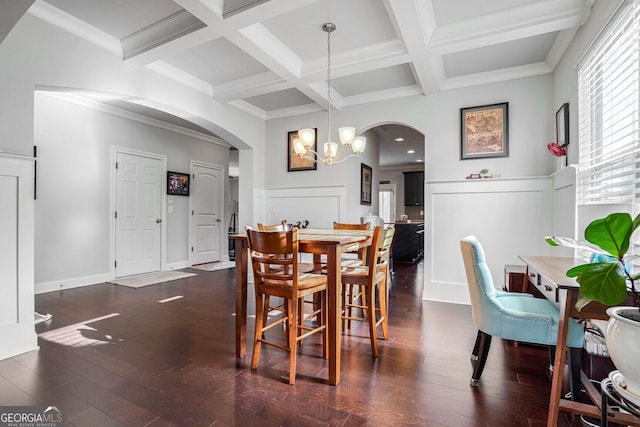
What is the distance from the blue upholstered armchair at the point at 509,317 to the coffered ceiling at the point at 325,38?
6.31 feet

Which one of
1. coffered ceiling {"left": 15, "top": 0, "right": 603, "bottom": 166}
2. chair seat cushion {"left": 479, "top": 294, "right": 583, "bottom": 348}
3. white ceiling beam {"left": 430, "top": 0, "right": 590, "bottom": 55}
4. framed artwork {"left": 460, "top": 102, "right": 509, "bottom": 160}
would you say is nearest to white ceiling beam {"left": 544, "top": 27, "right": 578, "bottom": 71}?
coffered ceiling {"left": 15, "top": 0, "right": 603, "bottom": 166}

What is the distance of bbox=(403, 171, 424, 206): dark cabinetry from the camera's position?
10.3m

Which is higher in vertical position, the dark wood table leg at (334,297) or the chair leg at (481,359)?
the dark wood table leg at (334,297)

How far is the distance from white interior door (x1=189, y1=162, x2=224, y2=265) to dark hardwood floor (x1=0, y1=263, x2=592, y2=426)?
331cm

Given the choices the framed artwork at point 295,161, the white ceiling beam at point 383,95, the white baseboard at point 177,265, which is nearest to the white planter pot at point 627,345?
the white ceiling beam at point 383,95

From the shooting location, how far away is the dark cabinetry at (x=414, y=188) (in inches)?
407

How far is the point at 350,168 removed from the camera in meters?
4.98

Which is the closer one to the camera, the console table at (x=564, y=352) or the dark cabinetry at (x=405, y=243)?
the console table at (x=564, y=352)

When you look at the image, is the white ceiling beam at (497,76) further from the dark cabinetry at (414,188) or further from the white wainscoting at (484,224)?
the dark cabinetry at (414,188)

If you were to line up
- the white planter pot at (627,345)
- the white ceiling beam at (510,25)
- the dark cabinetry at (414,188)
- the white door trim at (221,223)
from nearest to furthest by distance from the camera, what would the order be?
the white planter pot at (627,345)
the white ceiling beam at (510,25)
the white door trim at (221,223)
the dark cabinetry at (414,188)

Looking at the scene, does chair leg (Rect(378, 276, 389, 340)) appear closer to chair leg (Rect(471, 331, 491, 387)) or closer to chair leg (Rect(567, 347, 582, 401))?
chair leg (Rect(471, 331, 491, 387))

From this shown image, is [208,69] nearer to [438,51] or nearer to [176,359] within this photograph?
[438,51]

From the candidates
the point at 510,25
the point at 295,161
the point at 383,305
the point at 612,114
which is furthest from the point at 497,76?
the point at 383,305

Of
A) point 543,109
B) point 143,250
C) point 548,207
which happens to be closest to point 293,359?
point 548,207
